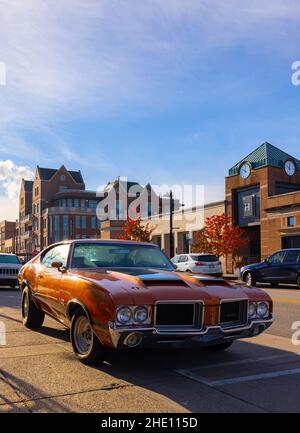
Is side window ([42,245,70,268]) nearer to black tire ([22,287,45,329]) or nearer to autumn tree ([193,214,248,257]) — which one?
black tire ([22,287,45,329])

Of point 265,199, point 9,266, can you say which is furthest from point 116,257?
point 265,199

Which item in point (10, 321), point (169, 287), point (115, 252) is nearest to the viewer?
point (169, 287)

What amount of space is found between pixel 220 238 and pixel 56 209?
6038 centimetres

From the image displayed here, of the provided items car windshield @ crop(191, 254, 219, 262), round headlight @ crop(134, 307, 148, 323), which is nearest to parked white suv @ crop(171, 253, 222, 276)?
car windshield @ crop(191, 254, 219, 262)

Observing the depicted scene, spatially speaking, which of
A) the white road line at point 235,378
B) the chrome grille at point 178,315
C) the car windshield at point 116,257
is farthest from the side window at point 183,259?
the chrome grille at point 178,315

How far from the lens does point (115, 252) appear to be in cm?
721

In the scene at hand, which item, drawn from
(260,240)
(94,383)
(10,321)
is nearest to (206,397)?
(94,383)

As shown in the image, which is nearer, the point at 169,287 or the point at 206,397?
the point at 206,397

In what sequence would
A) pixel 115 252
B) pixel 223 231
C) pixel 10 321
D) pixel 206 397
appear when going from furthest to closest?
1. pixel 223 231
2. pixel 10 321
3. pixel 115 252
4. pixel 206 397

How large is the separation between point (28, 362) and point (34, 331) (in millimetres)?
2331

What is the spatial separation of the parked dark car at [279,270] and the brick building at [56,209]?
6986cm

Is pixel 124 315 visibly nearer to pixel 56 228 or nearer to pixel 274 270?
pixel 274 270
